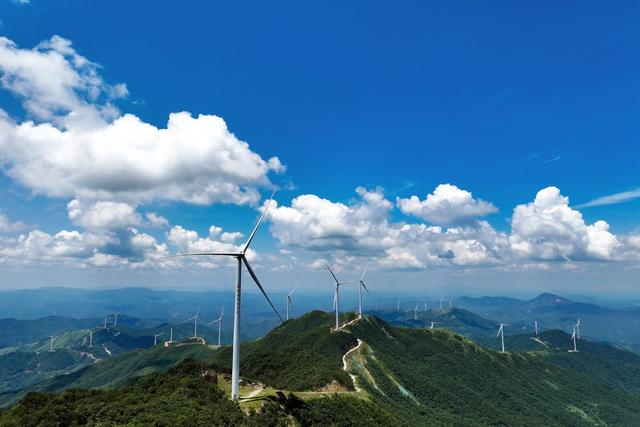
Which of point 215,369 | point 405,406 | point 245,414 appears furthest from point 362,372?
point 245,414

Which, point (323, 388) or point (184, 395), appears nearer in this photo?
point (184, 395)

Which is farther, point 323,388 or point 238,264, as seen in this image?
point 323,388

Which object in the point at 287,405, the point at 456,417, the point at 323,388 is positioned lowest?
the point at 456,417

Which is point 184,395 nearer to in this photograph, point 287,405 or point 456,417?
point 287,405

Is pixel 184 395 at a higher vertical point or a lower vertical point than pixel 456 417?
higher

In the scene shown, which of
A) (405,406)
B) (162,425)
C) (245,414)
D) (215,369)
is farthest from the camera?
(405,406)

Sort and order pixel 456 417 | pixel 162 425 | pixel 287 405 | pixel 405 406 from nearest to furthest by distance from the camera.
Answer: pixel 162 425 < pixel 287 405 < pixel 405 406 < pixel 456 417

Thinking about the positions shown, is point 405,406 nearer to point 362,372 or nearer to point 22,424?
point 362,372

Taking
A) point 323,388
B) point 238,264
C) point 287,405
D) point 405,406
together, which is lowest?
point 405,406

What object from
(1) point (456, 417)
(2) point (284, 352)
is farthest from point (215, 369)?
(1) point (456, 417)
